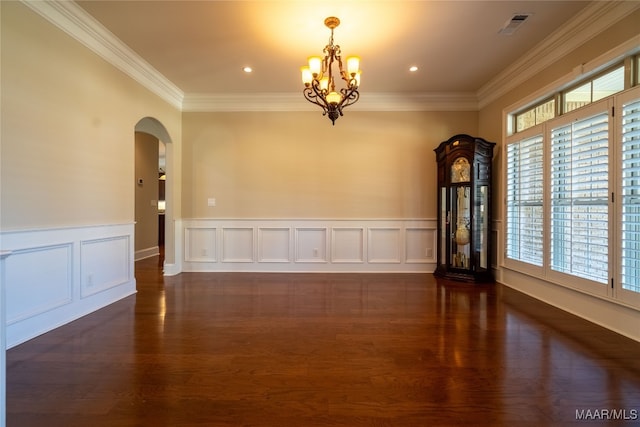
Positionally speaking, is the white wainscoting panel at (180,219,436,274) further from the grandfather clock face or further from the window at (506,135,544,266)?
the window at (506,135,544,266)

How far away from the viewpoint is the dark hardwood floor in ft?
5.08

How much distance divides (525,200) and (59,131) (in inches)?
210

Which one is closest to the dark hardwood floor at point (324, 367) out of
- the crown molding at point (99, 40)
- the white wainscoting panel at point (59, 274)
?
the white wainscoting panel at point (59, 274)

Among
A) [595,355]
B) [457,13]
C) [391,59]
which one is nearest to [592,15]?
[457,13]

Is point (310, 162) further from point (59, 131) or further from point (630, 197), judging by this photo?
point (630, 197)

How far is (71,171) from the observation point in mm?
2777

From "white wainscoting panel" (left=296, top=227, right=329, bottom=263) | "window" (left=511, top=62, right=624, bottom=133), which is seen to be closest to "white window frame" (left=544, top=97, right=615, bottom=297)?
"window" (left=511, top=62, right=624, bottom=133)

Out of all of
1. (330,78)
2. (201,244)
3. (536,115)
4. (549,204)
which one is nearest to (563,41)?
(536,115)

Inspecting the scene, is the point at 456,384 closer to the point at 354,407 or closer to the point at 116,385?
the point at 354,407

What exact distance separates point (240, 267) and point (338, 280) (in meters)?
1.77

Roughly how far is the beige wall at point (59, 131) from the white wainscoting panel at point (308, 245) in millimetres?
1470

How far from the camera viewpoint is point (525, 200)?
3697 millimetres

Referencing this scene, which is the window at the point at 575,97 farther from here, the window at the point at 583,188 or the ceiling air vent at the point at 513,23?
the ceiling air vent at the point at 513,23

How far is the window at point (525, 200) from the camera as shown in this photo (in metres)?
3.48
